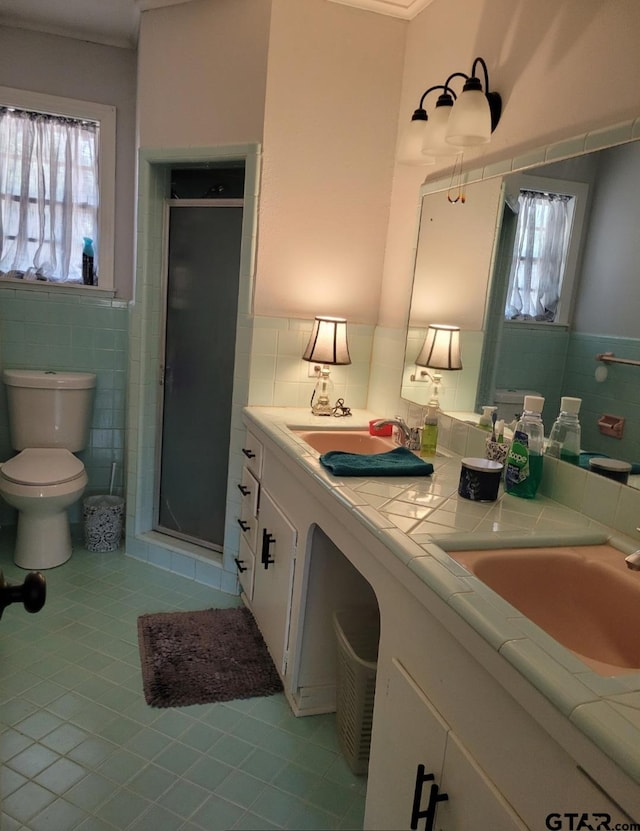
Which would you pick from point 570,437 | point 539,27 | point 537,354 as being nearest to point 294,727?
point 570,437

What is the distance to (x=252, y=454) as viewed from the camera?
2.43 metres

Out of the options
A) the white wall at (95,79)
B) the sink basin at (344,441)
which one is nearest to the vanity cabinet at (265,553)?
the sink basin at (344,441)

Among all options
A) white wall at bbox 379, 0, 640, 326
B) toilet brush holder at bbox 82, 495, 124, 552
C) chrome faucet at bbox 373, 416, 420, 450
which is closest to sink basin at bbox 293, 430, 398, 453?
chrome faucet at bbox 373, 416, 420, 450

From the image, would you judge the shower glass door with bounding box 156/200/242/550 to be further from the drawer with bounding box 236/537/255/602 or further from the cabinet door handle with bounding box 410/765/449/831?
the cabinet door handle with bounding box 410/765/449/831

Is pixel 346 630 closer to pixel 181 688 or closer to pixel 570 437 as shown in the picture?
pixel 181 688

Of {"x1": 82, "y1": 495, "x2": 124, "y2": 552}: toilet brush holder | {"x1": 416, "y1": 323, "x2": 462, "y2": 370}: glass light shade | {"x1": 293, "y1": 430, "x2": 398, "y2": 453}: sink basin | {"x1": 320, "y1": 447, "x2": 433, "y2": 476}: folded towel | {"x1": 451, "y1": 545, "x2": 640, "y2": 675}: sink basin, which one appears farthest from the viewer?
{"x1": 82, "y1": 495, "x2": 124, "y2": 552}: toilet brush holder

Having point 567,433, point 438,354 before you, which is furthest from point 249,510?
point 567,433

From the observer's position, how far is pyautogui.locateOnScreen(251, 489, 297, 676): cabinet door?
1.96 metres

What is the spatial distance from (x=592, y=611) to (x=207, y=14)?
8.55ft

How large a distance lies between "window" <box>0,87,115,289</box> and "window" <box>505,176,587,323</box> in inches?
88.1

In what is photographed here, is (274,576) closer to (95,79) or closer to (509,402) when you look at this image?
(509,402)

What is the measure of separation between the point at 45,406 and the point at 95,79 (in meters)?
1.67

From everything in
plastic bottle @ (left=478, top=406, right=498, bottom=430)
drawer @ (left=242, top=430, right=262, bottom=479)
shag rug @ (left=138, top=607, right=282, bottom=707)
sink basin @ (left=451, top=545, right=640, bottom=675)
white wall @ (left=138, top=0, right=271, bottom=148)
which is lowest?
shag rug @ (left=138, top=607, right=282, bottom=707)

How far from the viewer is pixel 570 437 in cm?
150
